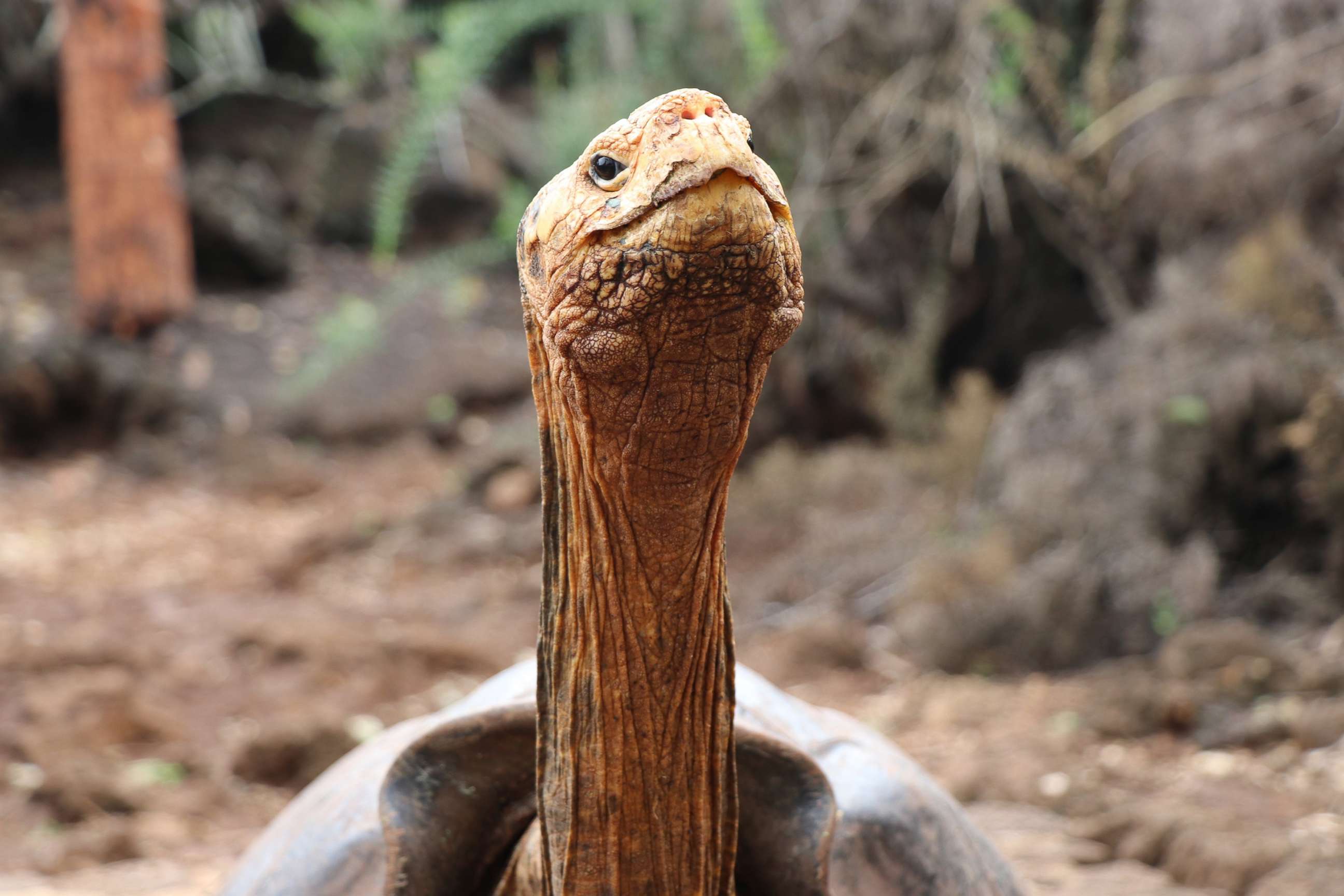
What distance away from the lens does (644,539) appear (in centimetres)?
122

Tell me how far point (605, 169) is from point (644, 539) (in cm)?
36

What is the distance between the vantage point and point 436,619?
17.2 feet

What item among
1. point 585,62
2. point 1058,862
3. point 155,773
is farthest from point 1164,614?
point 585,62

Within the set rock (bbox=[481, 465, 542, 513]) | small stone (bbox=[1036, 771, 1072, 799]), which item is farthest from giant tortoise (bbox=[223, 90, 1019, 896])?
rock (bbox=[481, 465, 542, 513])

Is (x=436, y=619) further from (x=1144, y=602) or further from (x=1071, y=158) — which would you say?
(x=1071, y=158)

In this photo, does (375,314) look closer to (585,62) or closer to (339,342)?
(339,342)

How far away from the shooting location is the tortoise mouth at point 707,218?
1009 millimetres

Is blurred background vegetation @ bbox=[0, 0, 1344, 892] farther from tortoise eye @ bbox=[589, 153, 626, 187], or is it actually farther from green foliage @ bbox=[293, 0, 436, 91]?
tortoise eye @ bbox=[589, 153, 626, 187]

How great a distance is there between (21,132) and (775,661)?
28.3 ft

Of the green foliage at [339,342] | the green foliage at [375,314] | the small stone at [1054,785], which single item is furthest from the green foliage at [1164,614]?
the green foliage at [339,342]

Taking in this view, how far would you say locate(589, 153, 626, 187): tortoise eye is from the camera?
1.08 meters

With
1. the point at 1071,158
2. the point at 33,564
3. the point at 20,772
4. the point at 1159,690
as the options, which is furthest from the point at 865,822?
the point at 33,564

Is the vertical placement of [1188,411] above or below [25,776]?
above

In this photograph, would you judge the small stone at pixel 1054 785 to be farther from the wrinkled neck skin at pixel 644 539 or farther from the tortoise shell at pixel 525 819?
the wrinkled neck skin at pixel 644 539
